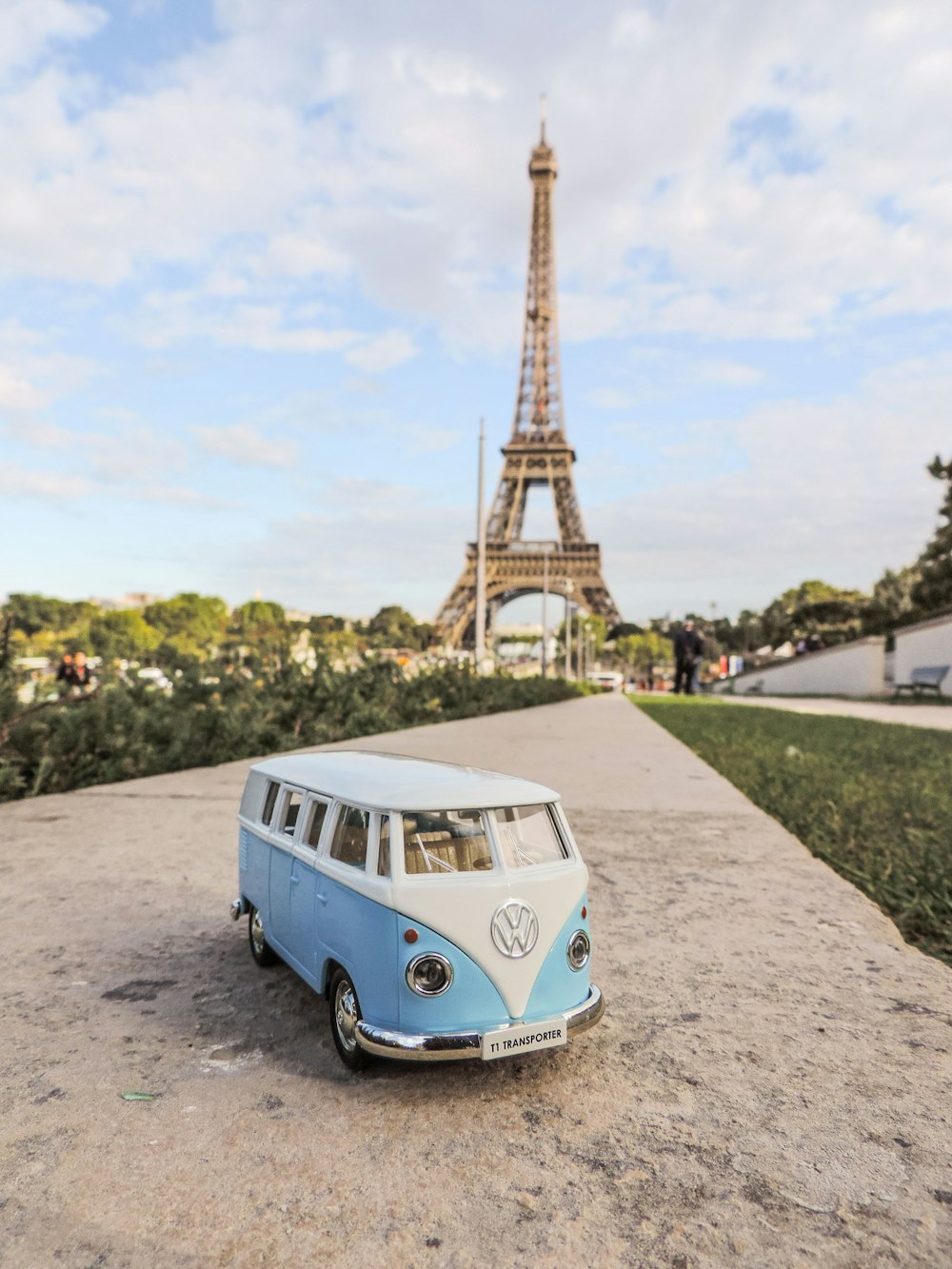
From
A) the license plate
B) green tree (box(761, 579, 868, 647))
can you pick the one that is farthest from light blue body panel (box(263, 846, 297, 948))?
green tree (box(761, 579, 868, 647))

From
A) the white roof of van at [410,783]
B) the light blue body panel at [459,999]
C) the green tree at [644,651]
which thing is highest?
the green tree at [644,651]

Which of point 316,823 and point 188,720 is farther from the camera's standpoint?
point 188,720

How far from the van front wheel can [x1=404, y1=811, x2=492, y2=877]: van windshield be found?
0.48 m

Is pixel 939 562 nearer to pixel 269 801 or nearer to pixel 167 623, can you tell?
pixel 269 801

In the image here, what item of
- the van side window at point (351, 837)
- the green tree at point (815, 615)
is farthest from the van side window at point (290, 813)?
the green tree at point (815, 615)

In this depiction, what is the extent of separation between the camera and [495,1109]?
2.71 meters

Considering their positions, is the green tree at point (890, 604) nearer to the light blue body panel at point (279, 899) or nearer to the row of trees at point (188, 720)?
the row of trees at point (188, 720)

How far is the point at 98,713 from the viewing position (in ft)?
28.2

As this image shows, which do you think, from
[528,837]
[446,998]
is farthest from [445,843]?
[446,998]

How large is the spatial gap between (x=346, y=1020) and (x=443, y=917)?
542mm

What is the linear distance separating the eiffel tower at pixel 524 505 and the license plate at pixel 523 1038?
191ft

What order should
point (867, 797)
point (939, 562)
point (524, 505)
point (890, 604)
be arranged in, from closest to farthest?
1. point (867, 797)
2. point (939, 562)
3. point (890, 604)
4. point (524, 505)

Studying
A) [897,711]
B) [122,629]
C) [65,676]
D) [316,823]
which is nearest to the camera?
[316,823]

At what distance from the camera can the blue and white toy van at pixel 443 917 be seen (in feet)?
9.13
